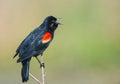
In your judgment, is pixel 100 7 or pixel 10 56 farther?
pixel 100 7

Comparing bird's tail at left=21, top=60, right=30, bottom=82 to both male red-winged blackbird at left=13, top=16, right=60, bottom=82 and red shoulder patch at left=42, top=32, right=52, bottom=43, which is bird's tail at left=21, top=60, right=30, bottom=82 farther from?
red shoulder patch at left=42, top=32, right=52, bottom=43

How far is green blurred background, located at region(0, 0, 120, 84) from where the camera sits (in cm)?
1309

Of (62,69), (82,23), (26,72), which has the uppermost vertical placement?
(82,23)

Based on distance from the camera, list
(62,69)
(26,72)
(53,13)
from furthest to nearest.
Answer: (53,13) → (62,69) → (26,72)

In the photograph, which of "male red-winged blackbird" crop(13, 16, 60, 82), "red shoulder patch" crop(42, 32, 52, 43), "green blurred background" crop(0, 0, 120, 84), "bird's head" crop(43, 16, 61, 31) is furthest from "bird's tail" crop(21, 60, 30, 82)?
"green blurred background" crop(0, 0, 120, 84)

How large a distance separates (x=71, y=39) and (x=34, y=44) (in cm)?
455

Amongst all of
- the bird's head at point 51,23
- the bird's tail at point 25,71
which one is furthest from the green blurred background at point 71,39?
the bird's tail at point 25,71

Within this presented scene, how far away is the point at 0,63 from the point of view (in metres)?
13.8

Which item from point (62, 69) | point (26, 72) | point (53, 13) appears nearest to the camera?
point (26, 72)

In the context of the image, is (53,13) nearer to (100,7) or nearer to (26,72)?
(100,7)

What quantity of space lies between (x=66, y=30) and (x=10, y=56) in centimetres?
106

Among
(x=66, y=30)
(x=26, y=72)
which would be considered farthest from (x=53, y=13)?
(x=26, y=72)

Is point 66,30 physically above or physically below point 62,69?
above

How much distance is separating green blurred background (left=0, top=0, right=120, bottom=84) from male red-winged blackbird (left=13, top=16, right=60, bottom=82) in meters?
2.87
